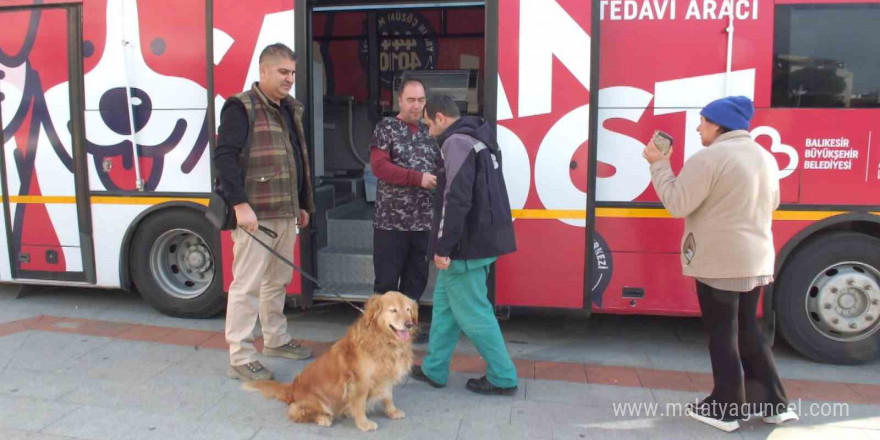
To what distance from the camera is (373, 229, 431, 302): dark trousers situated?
431cm

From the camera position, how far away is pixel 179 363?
14.2 ft

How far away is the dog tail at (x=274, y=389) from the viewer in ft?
11.6

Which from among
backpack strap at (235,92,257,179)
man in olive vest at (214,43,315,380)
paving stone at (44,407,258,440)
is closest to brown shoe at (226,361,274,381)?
A: man in olive vest at (214,43,315,380)

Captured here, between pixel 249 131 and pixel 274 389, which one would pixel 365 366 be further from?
pixel 249 131

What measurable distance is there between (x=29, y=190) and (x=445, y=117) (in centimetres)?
393

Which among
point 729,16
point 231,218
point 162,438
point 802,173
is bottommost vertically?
point 162,438

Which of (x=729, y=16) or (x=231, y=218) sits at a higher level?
(x=729, y=16)

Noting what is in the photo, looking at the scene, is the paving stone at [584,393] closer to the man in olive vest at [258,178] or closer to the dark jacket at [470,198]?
the dark jacket at [470,198]

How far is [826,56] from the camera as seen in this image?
4090mm

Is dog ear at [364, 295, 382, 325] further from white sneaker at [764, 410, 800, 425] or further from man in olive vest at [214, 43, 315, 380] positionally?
white sneaker at [764, 410, 800, 425]

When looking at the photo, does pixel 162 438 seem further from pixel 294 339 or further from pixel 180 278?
pixel 180 278

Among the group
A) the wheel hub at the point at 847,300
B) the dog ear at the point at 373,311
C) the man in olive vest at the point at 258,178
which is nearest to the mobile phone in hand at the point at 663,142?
the dog ear at the point at 373,311

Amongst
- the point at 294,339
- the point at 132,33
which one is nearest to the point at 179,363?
the point at 294,339

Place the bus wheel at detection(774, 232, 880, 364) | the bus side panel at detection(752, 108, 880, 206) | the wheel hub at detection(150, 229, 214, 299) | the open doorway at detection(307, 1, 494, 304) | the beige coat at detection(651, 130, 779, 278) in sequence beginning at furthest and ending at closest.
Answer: the open doorway at detection(307, 1, 494, 304), the wheel hub at detection(150, 229, 214, 299), the bus wheel at detection(774, 232, 880, 364), the bus side panel at detection(752, 108, 880, 206), the beige coat at detection(651, 130, 779, 278)
